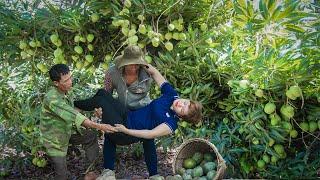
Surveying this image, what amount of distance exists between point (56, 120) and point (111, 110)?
14.3 inches

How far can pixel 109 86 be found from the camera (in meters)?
3.42

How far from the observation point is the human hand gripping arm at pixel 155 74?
3.25 m

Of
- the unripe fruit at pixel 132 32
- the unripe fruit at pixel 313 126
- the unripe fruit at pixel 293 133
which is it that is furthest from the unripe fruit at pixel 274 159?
the unripe fruit at pixel 132 32

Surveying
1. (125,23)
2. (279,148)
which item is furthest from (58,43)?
(279,148)

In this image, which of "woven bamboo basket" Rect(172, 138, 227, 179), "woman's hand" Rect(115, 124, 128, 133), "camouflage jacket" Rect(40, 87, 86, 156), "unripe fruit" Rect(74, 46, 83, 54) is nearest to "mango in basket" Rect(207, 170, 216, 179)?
"woven bamboo basket" Rect(172, 138, 227, 179)

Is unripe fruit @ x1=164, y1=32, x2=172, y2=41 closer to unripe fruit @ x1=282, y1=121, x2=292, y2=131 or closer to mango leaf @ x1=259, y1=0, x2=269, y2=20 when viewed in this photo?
mango leaf @ x1=259, y1=0, x2=269, y2=20

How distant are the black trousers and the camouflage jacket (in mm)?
142

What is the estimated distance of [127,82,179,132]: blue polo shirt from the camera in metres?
3.04

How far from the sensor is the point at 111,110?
3.07 m

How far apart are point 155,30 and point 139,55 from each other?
0.27 metres

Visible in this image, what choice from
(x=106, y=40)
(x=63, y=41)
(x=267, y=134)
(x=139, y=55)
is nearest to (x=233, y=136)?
(x=267, y=134)

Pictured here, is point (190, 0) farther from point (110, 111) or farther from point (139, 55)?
point (110, 111)

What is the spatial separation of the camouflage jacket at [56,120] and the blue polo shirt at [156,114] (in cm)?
39

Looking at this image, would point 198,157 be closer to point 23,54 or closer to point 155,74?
point 155,74
